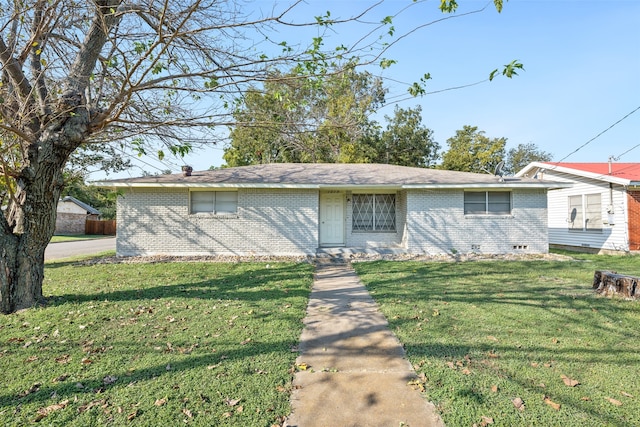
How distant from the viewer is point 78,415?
2.73m

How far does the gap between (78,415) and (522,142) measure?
173ft

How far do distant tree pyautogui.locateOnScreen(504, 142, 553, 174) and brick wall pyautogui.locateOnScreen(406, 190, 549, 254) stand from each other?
118 ft

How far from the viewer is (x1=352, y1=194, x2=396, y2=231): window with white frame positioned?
1346 cm

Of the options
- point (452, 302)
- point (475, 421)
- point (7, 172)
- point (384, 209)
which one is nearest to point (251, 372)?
point (475, 421)

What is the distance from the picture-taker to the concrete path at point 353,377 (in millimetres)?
2715

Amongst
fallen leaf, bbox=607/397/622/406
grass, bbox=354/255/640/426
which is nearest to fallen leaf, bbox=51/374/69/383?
grass, bbox=354/255/640/426

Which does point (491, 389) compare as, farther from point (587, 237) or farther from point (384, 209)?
point (587, 237)

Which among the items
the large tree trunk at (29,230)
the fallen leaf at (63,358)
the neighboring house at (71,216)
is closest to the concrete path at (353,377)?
the fallen leaf at (63,358)

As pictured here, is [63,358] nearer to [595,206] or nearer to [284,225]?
[284,225]

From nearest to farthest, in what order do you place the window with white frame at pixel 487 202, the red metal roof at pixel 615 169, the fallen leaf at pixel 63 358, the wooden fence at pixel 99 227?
the fallen leaf at pixel 63 358, the window with white frame at pixel 487 202, the red metal roof at pixel 615 169, the wooden fence at pixel 99 227

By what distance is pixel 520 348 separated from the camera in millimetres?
3977

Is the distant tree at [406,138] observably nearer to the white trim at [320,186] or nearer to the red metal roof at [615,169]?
the red metal roof at [615,169]

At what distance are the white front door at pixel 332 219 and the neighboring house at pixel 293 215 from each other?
2.57 feet

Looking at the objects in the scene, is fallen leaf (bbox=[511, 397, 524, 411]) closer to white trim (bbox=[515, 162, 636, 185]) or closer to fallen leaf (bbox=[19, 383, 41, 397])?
fallen leaf (bbox=[19, 383, 41, 397])
